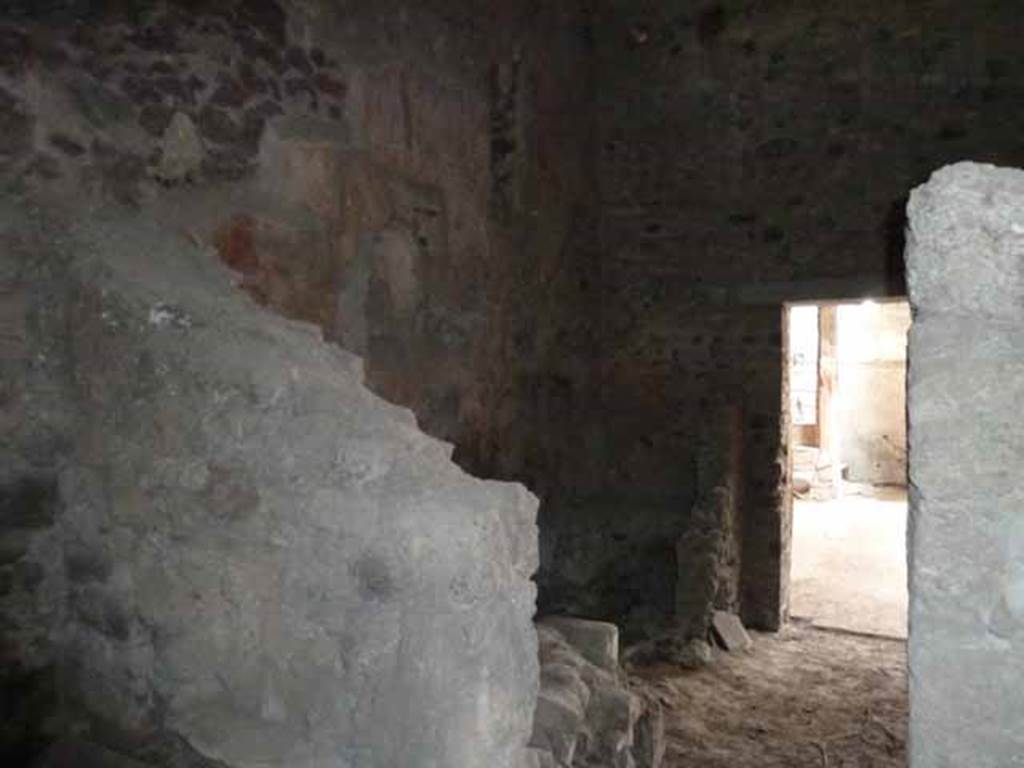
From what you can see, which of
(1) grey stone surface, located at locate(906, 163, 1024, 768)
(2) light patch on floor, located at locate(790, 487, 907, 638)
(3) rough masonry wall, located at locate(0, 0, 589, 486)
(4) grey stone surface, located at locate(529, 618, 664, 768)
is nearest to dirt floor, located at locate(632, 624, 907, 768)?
(2) light patch on floor, located at locate(790, 487, 907, 638)

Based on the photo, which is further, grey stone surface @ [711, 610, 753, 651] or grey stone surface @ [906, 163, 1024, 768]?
grey stone surface @ [711, 610, 753, 651]

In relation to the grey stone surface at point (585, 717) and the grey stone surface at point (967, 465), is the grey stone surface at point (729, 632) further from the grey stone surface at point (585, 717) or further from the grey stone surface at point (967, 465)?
the grey stone surface at point (967, 465)

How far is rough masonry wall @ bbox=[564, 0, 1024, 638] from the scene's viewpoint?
4711mm

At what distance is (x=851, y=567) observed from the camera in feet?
21.4

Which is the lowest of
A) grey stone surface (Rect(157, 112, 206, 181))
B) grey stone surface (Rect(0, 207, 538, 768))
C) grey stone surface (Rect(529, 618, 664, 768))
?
grey stone surface (Rect(529, 618, 664, 768))

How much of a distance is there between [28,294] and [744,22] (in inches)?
175

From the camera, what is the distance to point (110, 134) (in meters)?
2.31

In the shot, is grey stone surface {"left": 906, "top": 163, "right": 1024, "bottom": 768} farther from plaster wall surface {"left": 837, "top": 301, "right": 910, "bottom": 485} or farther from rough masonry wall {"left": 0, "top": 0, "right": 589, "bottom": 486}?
plaster wall surface {"left": 837, "top": 301, "right": 910, "bottom": 485}

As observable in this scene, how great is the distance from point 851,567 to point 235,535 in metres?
5.93

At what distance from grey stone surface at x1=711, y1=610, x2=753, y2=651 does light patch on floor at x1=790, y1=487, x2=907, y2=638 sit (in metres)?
0.66

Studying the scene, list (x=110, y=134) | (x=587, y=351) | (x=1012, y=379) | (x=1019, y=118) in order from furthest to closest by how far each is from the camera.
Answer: (x=587, y=351) → (x=1019, y=118) → (x=110, y=134) → (x=1012, y=379)

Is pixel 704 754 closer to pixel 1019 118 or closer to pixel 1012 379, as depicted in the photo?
pixel 1012 379

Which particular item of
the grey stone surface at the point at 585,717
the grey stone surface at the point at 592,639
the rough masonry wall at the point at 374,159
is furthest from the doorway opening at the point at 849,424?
the grey stone surface at the point at 585,717

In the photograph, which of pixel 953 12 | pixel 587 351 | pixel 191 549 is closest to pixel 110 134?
pixel 191 549
